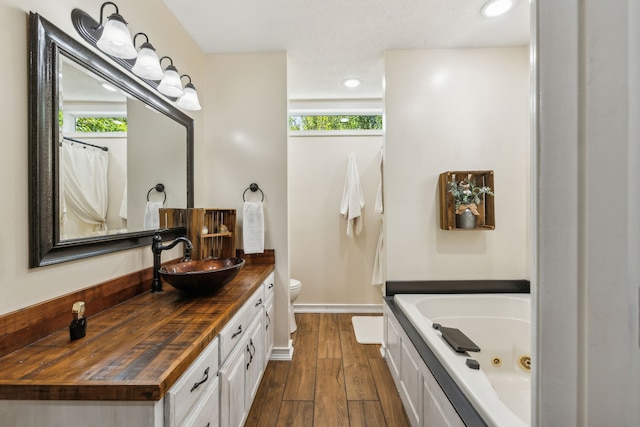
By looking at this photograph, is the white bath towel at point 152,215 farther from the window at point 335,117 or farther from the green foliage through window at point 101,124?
Answer: the window at point 335,117

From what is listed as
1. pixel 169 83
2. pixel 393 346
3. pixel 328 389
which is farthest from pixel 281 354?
pixel 169 83

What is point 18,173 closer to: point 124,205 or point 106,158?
point 106,158

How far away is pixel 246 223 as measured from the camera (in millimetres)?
2303

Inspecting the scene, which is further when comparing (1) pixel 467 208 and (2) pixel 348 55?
(2) pixel 348 55

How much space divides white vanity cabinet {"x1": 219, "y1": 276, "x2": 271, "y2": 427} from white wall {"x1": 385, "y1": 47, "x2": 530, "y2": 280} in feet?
3.75

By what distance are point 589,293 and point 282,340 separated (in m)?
2.32

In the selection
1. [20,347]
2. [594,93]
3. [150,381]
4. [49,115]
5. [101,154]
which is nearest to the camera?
[594,93]

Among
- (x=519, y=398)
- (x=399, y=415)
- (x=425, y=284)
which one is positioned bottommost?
(x=399, y=415)

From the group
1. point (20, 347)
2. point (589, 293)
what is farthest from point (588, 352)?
point (20, 347)

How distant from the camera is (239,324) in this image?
1.45m

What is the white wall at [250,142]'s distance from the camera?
2.39 meters

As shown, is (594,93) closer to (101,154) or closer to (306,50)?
(101,154)

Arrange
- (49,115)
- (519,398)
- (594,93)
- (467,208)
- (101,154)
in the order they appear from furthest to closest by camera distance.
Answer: (467,208) → (519,398) → (101,154) → (49,115) → (594,93)

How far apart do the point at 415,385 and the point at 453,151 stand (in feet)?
5.73
